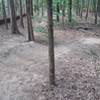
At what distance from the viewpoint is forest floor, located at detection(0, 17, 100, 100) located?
5621 millimetres

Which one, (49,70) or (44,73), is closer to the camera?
(49,70)

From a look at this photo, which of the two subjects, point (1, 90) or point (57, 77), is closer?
point (1, 90)

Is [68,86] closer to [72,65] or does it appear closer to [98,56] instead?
[72,65]

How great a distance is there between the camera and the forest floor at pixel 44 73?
5621 mm

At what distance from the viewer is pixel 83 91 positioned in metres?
5.71

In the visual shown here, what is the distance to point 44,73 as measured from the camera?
6957 mm

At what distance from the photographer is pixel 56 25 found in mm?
17906

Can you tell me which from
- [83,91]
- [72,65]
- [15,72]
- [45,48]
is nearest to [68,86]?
[83,91]

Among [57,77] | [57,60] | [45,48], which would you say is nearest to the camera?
[57,77]

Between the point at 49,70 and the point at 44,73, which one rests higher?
the point at 49,70

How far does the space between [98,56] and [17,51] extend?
4.38 meters

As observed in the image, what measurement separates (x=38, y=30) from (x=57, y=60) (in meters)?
6.43

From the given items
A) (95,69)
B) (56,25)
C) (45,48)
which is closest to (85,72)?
(95,69)

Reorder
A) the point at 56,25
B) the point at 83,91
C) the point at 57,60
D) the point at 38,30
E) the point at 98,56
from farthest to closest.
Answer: the point at 56,25, the point at 38,30, the point at 98,56, the point at 57,60, the point at 83,91
